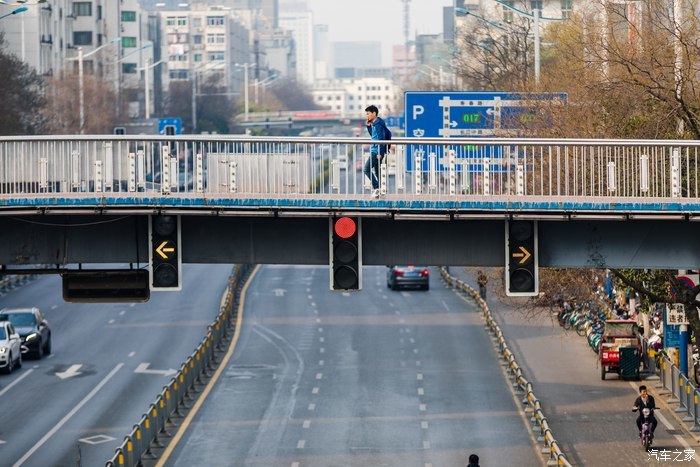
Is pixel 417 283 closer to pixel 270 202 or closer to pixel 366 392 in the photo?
pixel 366 392

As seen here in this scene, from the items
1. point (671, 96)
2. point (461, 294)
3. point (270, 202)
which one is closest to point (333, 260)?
point (270, 202)

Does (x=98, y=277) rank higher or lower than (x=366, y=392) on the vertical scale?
higher

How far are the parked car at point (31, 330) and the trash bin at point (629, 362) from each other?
19188 mm

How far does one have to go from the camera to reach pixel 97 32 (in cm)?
14962

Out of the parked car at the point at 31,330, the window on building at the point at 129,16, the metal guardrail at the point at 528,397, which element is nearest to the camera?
the metal guardrail at the point at 528,397

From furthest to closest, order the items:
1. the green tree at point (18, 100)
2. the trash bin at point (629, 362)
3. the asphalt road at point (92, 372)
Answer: the green tree at point (18, 100)
the trash bin at point (629, 362)
the asphalt road at point (92, 372)

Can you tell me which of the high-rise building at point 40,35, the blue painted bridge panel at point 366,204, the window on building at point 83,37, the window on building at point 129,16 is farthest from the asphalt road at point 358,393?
the window on building at point 129,16

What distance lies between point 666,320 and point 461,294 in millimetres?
28759

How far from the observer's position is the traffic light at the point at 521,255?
84.4 feet

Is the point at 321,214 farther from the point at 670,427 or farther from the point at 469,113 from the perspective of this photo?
the point at 469,113

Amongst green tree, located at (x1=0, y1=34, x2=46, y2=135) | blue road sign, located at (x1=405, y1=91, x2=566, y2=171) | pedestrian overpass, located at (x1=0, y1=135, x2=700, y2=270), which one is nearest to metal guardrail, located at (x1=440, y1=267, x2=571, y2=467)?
blue road sign, located at (x1=405, y1=91, x2=566, y2=171)

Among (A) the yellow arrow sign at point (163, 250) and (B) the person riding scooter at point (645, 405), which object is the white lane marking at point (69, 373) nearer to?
(B) the person riding scooter at point (645, 405)

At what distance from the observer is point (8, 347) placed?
49.4 metres

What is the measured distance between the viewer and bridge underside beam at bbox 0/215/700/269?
26125 millimetres
